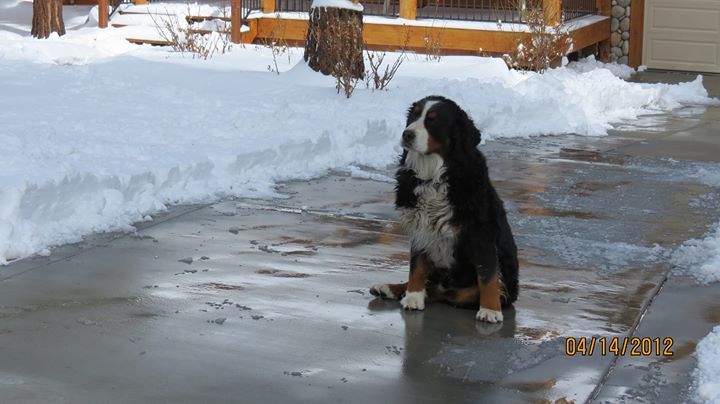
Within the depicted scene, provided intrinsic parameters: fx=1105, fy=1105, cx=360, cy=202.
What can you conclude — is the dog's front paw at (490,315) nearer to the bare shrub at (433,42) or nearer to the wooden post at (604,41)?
the bare shrub at (433,42)

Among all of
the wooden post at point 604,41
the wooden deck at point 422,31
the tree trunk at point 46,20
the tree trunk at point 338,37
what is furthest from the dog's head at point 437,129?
the wooden post at point 604,41

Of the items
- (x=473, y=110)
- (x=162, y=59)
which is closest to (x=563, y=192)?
(x=473, y=110)

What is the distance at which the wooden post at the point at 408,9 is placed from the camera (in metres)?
19.8

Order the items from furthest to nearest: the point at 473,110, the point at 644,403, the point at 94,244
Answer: the point at 473,110 < the point at 94,244 < the point at 644,403

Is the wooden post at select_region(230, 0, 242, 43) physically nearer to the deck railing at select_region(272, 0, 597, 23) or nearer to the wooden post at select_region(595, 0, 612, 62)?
the deck railing at select_region(272, 0, 597, 23)

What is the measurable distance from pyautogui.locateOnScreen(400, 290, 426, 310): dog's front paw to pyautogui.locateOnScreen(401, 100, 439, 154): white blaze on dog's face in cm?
81

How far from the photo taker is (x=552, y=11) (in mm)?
18578

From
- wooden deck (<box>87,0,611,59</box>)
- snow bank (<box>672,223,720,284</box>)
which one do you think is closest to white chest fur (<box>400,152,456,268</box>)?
snow bank (<box>672,223,720,284</box>)

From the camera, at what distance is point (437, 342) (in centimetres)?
548

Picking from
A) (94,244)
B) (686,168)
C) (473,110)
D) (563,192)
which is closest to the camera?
(94,244)

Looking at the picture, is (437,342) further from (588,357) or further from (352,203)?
(352,203)

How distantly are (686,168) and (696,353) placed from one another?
5.84 meters

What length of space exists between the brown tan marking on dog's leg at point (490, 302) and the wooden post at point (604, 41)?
17.8 m

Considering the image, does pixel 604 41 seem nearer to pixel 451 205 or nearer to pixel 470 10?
pixel 470 10
